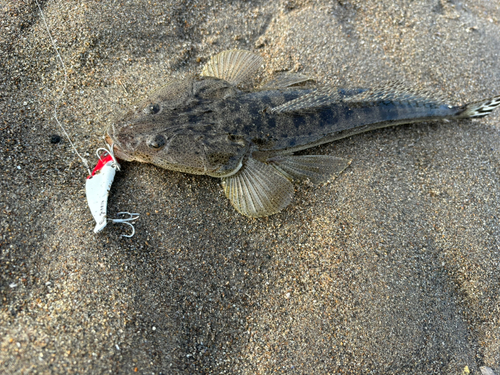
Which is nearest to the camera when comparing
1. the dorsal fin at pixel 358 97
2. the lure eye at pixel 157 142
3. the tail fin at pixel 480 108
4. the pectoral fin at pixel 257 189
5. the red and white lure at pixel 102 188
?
the red and white lure at pixel 102 188

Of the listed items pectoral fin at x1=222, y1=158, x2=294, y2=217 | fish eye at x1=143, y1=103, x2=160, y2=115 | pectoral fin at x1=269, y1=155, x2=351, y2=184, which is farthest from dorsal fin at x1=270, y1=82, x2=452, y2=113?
fish eye at x1=143, y1=103, x2=160, y2=115

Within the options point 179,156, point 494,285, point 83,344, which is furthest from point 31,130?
point 494,285

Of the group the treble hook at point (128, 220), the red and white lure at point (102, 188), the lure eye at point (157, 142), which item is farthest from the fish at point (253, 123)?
the treble hook at point (128, 220)

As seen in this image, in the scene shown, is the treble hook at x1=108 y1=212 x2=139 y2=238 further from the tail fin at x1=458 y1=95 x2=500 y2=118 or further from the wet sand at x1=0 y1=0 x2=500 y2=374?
the tail fin at x1=458 y1=95 x2=500 y2=118

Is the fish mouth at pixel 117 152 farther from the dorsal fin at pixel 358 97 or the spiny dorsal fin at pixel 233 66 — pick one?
the dorsal fin at pixel 358 97

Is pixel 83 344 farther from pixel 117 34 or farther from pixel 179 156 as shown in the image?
pixel 117 34
